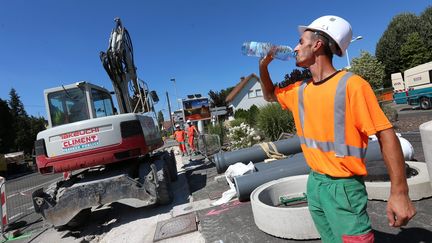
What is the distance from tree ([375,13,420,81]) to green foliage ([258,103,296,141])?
34944 mm

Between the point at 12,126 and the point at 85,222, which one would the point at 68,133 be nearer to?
the point at 85,222

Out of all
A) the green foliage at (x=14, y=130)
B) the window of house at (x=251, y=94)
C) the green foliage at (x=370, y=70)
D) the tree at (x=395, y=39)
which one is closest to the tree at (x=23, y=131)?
the green foliage at (x=14, y=130)

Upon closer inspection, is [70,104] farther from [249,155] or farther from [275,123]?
[275,123]

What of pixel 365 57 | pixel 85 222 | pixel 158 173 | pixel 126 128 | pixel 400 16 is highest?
pixel 400 16

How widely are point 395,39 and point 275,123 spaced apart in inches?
1456

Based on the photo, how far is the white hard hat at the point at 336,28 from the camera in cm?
205

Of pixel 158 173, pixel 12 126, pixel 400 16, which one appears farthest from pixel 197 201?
pixel 12 126

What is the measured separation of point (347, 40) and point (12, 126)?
5617cm

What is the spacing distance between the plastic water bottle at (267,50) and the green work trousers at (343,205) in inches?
39.0

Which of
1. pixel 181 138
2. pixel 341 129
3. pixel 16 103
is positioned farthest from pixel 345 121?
pixel 16 103

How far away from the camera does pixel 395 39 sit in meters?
40.7

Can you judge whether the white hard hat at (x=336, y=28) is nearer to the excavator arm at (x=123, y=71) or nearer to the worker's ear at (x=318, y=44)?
the worker's ear at (x=318, y=44)

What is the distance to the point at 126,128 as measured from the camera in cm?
632

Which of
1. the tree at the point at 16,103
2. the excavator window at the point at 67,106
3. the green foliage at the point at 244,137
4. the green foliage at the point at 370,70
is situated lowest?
the green foliage at the point at 244,137
